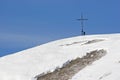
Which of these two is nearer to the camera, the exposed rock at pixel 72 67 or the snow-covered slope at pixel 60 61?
the snow-covered slope at pixel 60 61

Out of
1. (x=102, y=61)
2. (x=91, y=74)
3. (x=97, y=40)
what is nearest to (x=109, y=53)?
(x=102, y=61)

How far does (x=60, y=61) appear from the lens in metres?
24.6

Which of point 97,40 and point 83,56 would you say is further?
point 97,40

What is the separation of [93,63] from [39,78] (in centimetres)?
322

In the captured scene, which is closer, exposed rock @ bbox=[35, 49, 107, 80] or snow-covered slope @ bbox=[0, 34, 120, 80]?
snow-covered slope @ bbox=[0, 34, 120, 80]

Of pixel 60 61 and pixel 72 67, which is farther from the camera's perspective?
pixel 60 61

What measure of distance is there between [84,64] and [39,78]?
8.75 ft

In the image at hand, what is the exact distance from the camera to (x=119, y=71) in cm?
1897

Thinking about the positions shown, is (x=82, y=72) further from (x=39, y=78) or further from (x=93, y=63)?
(x=39, y=78)

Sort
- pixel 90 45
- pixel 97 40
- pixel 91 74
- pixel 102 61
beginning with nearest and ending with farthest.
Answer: pixel 91 74 → pixel 102 61 → pixel 90 45 → pixel 97 40

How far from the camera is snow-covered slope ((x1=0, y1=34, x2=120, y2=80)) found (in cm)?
2042

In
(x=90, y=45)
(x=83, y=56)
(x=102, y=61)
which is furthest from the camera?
(x=90, y=45)

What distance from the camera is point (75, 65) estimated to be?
23.0 meters

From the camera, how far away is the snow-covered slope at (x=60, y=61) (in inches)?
804
